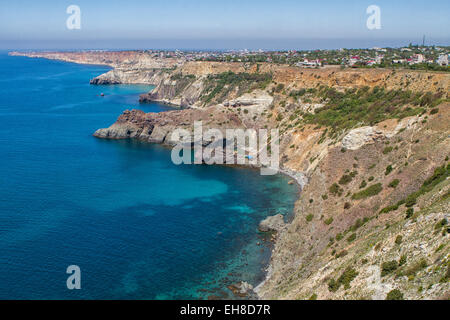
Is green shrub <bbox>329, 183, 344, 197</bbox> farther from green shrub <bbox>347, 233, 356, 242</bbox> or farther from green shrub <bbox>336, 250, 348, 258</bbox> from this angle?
green shrub <bbox>336, 250, 348, 258</bbox>

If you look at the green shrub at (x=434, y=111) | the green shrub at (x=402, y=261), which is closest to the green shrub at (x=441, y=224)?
the green shrub at (x=402, y=261)

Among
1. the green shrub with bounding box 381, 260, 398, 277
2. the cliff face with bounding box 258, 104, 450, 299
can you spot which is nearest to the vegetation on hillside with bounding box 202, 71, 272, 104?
the cliff face with bounding box 258, 104, 450, 299

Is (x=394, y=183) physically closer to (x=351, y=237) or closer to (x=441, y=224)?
(x=351, y=237)

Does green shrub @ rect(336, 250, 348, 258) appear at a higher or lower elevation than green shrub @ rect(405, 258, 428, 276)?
lower

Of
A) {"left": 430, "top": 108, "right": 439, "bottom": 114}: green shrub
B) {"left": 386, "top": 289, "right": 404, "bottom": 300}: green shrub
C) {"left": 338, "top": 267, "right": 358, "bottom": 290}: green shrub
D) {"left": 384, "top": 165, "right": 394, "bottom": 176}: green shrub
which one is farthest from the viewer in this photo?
{"left": 430, "top": 108, "right": 439, "bottom": 114}: green shrub

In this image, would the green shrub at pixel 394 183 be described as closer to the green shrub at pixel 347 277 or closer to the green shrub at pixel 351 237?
the green shrub at pixel 351 237
